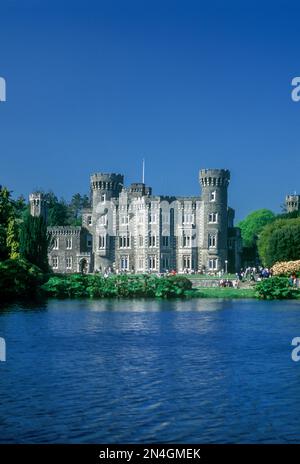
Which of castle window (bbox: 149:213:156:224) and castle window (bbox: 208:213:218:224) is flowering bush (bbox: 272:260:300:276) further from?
castle window (bbox: 149:213:156:224)

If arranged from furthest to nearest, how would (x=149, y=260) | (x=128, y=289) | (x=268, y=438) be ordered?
1. (x=149, y=260)
2. (x=128, y=289)
3. (x=268, y=438)

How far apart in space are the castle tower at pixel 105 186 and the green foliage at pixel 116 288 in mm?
30065

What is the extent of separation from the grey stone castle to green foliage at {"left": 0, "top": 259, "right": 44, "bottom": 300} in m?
26.3

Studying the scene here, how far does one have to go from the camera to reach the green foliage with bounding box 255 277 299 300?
5653cm

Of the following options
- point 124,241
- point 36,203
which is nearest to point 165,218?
point 124,241

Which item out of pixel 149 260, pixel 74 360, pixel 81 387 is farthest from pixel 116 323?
pixel 149 260

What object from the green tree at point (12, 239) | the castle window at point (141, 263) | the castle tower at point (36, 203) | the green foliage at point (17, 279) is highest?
the castle tower at point (36, 203)

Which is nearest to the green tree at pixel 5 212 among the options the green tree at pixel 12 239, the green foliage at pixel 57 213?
the green tree at pixel 12 239

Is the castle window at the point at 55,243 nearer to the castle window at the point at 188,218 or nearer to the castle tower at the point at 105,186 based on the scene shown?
the castle tower at the point at 105,186

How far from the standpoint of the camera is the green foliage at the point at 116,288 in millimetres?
58969

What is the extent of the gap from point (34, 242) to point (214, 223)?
872 inches
